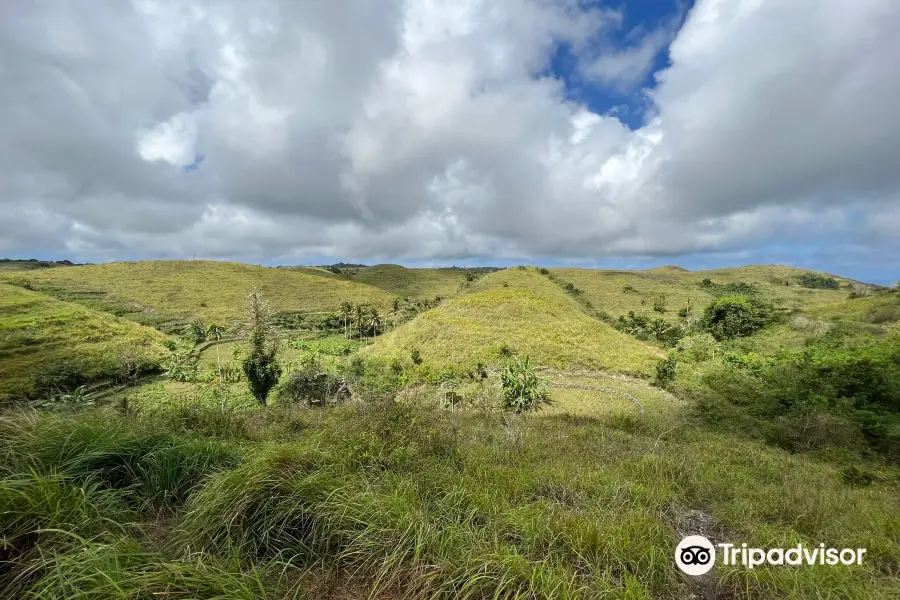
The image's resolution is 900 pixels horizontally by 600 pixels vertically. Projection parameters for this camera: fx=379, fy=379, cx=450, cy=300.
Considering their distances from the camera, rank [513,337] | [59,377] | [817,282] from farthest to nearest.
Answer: [817,282]
[513,337]
[59,377]

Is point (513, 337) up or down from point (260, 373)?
up

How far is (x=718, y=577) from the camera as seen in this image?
3895 mm

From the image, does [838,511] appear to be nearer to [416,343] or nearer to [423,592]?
[423,592]

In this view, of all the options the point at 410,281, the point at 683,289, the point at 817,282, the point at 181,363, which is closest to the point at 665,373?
the point at 181,363

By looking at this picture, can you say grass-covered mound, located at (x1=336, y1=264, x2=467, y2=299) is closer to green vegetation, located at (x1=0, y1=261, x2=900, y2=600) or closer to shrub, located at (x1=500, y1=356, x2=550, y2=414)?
shrub, located at (x1=500, y1=356, x2=550, y2=414)

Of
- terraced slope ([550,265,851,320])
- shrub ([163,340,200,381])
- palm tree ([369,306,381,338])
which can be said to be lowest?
shrub ([163,340,200,381])

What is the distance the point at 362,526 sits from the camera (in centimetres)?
354

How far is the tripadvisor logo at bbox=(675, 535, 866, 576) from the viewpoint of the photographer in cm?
400

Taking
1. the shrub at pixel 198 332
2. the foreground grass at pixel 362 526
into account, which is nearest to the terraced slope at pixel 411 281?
the shrub at pixel 198 332

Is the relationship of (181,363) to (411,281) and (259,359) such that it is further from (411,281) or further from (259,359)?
(411,281)

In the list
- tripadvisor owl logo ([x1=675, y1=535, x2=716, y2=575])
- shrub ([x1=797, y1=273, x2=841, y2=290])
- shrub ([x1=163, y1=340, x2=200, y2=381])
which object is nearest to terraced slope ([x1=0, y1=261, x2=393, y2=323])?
shrub ([x1=163, y1=340, x2=200, y2=381])

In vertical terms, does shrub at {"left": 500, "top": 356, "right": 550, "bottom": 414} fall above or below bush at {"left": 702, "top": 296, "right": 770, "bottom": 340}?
below

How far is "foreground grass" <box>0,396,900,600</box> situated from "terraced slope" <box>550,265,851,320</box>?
95.4 m

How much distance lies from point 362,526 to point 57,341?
7276 centimetres
